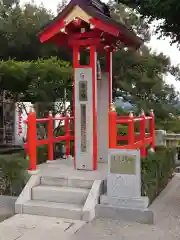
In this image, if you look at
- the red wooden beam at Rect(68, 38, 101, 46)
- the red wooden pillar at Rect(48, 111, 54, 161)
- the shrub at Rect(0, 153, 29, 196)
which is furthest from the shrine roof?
the shrub at Rect(0, 153, 29, 196)

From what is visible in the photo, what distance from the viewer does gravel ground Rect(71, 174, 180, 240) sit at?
17.1ft

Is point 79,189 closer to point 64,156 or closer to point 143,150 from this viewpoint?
point 143,150

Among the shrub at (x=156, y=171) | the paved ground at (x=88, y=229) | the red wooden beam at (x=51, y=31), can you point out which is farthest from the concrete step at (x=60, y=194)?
the red wooden beam at (x=51, y=31)

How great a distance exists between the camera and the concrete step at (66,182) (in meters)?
6.70

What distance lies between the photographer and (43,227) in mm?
5594

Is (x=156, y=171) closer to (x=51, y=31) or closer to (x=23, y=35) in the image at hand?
(x=51, y=31)

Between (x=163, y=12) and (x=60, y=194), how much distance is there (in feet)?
13.8

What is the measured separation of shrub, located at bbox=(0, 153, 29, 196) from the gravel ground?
198 centimetres

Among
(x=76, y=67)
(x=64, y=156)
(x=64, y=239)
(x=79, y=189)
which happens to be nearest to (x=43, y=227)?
(x=64, y=239)

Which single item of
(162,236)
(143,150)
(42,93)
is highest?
(42,93)

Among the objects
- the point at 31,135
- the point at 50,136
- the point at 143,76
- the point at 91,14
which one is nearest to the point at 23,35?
the point at 143,76

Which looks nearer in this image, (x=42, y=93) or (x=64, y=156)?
(x=64, y=156)

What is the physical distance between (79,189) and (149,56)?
17.3m

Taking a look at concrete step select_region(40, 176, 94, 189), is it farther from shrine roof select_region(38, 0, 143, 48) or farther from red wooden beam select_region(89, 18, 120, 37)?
shrine roof select_region(38, 0, 143, 48)
